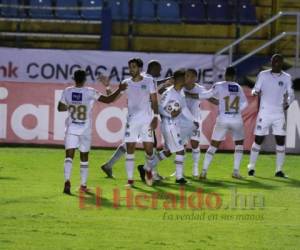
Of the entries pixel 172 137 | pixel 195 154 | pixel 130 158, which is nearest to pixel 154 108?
pixel 172 137

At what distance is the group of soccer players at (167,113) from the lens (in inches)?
583

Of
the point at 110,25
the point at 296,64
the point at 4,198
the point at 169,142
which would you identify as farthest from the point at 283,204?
the point at 110,25

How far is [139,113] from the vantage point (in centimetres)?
1562

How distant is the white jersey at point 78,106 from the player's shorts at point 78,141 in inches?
2.4

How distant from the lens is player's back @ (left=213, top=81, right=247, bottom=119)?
56.1ft

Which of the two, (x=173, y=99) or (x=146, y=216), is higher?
(x=173, y=99)

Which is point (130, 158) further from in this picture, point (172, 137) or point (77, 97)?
point (77, 97)

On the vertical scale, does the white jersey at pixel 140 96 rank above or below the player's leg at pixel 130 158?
above

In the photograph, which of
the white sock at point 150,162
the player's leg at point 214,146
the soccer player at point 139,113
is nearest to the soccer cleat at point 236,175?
the player's leg at point 214,146

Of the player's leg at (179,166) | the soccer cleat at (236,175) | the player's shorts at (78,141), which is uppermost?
the player's shorts at (78,141)

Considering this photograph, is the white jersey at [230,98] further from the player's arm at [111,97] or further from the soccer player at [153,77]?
the player's arm at [111,97]

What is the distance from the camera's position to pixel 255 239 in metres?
11.2

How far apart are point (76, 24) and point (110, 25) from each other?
1.25 m

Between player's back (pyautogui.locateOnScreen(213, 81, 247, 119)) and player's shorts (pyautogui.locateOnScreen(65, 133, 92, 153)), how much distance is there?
10.4 ft
